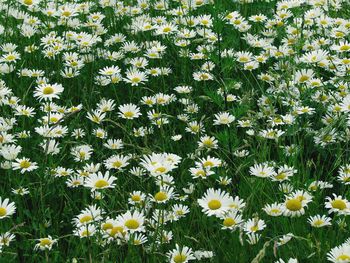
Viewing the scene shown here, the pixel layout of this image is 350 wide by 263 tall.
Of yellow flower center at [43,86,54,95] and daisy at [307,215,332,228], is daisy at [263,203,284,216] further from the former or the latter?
yellow flower center at [43,86,54,95]

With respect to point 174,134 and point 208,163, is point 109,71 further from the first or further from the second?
point 208,163

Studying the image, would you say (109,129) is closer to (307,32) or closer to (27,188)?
(27,188)

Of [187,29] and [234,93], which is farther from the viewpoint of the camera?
[187,29]

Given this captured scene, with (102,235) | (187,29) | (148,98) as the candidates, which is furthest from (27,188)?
(187,29)

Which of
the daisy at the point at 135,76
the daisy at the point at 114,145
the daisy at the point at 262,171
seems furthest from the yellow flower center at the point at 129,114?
the daisy at the point at 262,171

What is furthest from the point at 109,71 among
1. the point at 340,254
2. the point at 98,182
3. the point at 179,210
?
the point at 340,254

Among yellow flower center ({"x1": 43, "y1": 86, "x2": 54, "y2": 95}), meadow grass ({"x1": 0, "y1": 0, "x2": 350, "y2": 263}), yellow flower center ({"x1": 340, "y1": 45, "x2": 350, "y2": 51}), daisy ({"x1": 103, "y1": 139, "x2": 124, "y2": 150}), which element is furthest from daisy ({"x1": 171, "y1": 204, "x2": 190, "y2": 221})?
yellow flower center ({"x1": 340, "y1": 45, "x2": 350, "y2": 51})
